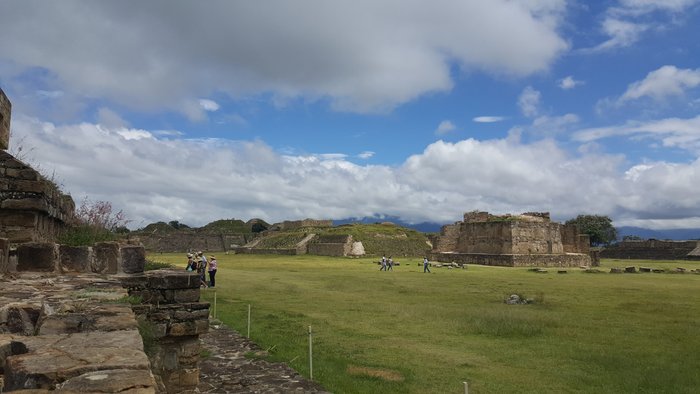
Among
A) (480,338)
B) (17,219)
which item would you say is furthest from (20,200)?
(480,338)

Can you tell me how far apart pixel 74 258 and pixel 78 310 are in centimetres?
477

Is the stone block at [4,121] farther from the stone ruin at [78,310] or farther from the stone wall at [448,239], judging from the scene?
the stone wall at [448,239]

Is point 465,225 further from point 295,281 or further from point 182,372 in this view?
point 182,372

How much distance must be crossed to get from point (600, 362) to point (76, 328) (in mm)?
8597

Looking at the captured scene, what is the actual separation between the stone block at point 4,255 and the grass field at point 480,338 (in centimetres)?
437

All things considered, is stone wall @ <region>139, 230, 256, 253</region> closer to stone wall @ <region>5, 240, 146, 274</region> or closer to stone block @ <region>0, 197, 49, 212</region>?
stone wall @ <region>5, 240, 146, 274</region>

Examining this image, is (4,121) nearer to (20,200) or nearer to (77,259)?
(20,200)

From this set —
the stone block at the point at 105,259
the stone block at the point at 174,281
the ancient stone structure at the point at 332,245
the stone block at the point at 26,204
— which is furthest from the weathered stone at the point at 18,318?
the ancient stone structure at the point at 332,245

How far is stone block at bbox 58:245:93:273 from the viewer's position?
849cm

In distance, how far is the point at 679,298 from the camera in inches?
690

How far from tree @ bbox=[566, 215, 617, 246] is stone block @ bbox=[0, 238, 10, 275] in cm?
8720

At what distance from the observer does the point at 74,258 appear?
868 centimetres

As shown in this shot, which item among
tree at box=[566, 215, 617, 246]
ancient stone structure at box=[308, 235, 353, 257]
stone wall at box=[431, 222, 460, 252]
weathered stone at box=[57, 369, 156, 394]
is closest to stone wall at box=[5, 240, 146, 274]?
weathered stone at box=[57, 369, 156, 394]

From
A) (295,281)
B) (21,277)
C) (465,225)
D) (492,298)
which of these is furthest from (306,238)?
(21,277)
